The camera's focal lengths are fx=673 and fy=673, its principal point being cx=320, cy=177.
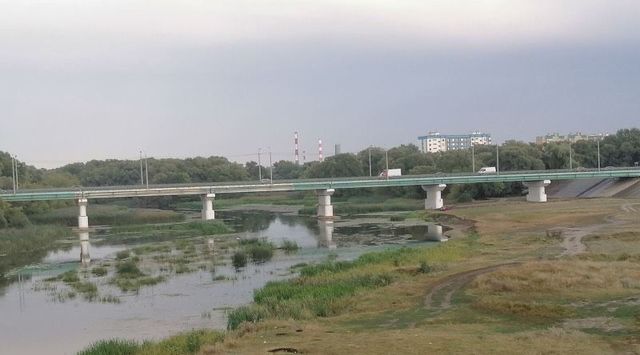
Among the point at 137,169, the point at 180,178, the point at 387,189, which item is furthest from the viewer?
the point at 137,169

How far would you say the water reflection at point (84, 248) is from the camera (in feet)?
158

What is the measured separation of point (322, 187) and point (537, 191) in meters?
30.5

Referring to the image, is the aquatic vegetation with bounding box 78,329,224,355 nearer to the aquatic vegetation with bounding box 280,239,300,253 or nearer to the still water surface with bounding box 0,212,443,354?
the still water surface with bounding box 0,212,443,354

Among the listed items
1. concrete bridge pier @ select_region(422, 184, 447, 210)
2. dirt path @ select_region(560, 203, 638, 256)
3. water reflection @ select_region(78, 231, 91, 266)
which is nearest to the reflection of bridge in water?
water reflection @ select_region(78, 231, 91, 266)

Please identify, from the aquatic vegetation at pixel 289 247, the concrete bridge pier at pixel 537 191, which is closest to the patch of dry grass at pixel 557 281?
the aquatic vegetation at pixel 289 247

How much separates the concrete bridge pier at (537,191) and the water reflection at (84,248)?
195ft

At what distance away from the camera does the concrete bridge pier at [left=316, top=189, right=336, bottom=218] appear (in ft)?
288

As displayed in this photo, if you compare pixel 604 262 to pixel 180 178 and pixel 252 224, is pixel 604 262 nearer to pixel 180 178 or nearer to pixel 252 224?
pixel 252 224

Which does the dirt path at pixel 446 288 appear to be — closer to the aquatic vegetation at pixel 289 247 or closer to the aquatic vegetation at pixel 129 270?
the aquatic vegetation at pixel 129 270

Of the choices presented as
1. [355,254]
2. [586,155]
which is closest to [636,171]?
[586,155]

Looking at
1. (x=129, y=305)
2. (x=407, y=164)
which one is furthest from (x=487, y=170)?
(x=129, y=305)

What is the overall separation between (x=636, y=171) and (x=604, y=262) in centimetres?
7331

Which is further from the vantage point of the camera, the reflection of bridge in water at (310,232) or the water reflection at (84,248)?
the reflection of bridge in water at (310,232)

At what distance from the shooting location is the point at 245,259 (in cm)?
4456
